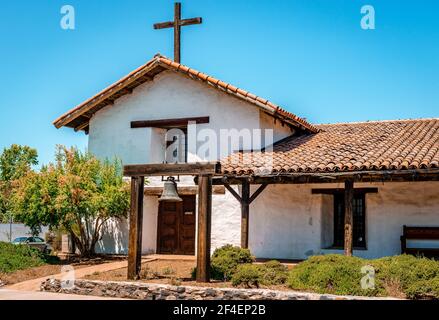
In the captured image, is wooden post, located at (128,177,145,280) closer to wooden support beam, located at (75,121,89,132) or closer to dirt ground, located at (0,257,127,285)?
dirt ground, located at (0,257,127,285)

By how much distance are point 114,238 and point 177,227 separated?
6.90 feet

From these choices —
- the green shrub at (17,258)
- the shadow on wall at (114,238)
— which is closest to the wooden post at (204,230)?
the green shrub at (17,258)

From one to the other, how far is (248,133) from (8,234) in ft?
84.2

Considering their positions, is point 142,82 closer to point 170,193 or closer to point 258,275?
point 170,193

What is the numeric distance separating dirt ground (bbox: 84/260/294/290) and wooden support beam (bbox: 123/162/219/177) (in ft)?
7.59

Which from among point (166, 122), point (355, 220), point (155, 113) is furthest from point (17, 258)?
point (355, 220)

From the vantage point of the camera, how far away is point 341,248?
15.9 meters

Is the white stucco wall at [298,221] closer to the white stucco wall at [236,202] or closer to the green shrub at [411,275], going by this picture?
the white stucco wall at [236,202]

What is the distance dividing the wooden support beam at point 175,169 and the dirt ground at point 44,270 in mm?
3983

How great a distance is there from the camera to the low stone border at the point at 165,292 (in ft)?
33.1

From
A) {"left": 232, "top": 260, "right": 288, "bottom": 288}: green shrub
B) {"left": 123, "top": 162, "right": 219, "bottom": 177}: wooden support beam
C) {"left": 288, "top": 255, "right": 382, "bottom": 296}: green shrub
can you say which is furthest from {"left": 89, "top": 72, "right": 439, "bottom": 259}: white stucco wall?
{"left": 123, "top": 162, "right": 219, "bottom": 177}: wooden support beam
